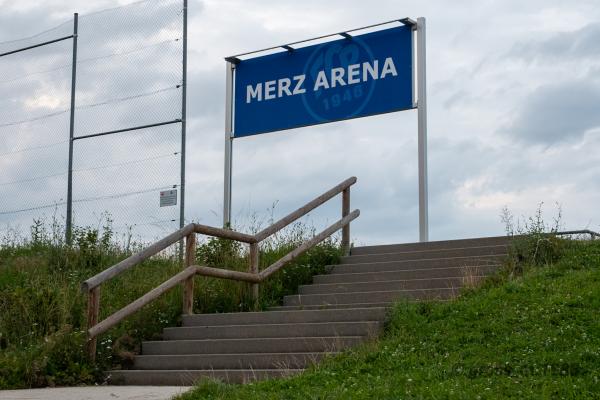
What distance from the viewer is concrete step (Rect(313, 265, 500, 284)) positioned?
13.0 metres

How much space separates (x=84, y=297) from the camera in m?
13.5

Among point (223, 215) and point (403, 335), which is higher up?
point (223, 215)

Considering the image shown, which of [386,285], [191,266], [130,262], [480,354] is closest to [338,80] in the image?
[386,285]

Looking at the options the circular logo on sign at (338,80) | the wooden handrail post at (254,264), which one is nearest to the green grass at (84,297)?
the wooden handrail post at (254,264)

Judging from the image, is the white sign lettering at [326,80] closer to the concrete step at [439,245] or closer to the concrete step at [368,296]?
the concrete step at [439,245]

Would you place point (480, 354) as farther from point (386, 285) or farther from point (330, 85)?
point (330, 85)

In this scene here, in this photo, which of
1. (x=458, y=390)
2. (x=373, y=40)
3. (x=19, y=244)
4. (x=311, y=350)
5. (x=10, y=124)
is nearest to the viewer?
(x=458, y=390)

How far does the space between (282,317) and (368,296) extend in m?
1.33

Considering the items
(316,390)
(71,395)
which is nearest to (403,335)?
(316,390)

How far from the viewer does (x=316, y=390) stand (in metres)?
8.72

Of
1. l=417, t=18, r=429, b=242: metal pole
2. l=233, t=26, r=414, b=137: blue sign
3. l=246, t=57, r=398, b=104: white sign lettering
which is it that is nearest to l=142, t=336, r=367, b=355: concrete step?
l=417, t=18, r=429, b=242: metal pole

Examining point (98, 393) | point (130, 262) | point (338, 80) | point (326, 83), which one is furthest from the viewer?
point (326, 83)

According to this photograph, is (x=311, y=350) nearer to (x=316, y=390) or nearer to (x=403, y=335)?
(x=403, y=335)

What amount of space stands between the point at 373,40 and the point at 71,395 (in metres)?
9.37
